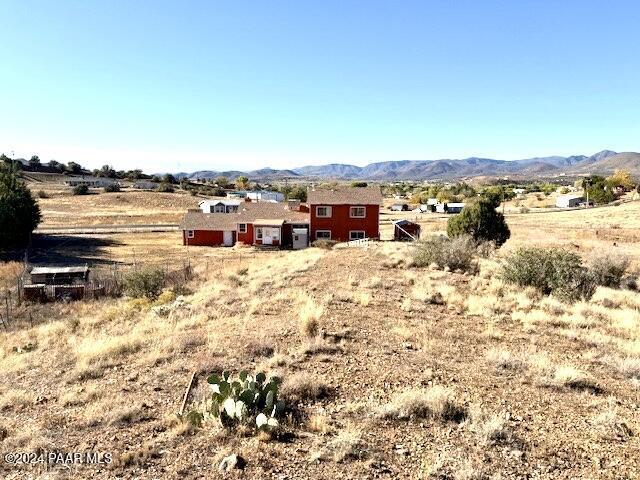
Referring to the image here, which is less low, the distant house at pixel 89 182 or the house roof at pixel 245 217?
the distant house at pixel 89 182

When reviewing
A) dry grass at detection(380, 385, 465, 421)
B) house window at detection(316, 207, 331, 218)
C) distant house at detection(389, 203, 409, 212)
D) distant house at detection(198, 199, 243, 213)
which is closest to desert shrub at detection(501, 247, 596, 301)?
dry grass at detection(380, 385, 465, 421)

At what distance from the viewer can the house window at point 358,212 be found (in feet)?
157

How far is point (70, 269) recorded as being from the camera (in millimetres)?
27000

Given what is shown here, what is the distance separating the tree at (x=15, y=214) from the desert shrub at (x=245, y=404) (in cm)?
4624

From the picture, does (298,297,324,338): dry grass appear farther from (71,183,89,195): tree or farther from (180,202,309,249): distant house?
(71,183,89,195): tree

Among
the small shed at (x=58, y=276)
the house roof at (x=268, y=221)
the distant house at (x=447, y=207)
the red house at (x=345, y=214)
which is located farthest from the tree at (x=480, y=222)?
the distant house at (x=447, y=207)

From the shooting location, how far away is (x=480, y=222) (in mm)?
37062

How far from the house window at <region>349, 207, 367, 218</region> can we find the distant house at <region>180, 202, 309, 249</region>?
4.58 meters

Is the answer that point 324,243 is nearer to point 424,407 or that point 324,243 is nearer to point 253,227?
point 253,227

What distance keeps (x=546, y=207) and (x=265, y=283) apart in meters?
97.8

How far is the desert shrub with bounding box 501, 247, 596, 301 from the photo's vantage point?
18.6m

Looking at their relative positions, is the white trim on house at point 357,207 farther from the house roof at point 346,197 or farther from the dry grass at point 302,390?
the dry grass at point 302,390

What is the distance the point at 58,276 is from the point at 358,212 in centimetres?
2813

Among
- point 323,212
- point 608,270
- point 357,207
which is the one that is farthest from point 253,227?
point 608,270
